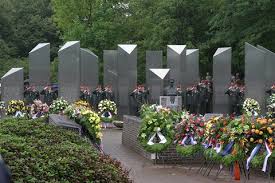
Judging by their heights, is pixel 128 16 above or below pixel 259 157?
above

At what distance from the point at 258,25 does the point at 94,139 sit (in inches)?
859

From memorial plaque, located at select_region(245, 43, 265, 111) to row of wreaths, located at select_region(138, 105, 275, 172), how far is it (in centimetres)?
1164

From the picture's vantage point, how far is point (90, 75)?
2627 centimetres

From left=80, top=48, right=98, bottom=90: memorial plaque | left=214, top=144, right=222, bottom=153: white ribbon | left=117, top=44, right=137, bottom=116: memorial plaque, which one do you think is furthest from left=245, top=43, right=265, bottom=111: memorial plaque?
left=214, top=144, right=222, bottom=153: white ribbon

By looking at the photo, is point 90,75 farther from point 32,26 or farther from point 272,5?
point 32,26

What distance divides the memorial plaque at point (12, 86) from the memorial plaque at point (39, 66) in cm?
52

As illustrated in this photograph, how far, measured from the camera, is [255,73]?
79.5 ft

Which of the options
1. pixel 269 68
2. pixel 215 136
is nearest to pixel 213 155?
pixel 215 136

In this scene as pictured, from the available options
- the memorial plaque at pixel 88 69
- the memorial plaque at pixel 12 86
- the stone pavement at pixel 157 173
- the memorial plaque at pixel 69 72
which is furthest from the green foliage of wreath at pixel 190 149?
the memorial plaque at pixel 88 69

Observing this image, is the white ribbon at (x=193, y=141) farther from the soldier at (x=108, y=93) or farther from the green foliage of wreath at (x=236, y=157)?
the soldier at (x=108, y=93)

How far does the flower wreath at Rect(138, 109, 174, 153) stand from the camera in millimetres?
12312

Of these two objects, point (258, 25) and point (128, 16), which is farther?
point (128, 16)

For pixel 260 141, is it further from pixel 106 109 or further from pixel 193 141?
pixel 106 109

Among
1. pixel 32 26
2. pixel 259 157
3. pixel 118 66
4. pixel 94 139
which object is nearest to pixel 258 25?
pixel 118 66
